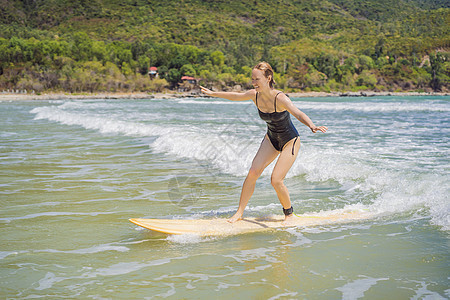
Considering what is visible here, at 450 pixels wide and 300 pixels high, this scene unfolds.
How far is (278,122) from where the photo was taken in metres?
5.08

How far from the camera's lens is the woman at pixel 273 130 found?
498 centimetres

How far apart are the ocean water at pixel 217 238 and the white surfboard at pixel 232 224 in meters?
0.11

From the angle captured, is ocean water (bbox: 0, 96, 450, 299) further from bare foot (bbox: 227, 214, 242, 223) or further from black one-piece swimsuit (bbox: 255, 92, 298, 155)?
black one-piece swimsuit (bbox: 255, 92, 298, 155)

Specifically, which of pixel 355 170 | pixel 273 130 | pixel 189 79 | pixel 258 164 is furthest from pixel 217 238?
pixel 189 79

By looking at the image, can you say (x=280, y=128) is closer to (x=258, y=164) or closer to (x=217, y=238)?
(x=258, y=164)

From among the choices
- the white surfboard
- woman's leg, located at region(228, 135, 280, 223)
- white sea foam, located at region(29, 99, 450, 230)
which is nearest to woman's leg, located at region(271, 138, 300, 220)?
woman's leg, located at region(228, 135, 280, 223)

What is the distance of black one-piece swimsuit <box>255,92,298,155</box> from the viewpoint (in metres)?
5.07

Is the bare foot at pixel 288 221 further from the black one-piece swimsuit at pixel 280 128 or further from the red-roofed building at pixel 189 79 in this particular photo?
the red-roofed building at pixel 189 79

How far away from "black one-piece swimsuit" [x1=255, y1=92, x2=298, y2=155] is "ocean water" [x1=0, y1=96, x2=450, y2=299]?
1082 millimetres

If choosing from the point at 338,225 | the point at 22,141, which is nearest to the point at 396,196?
the point at 338,225

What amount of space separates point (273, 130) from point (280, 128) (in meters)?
0.10

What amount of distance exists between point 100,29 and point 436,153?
202 m

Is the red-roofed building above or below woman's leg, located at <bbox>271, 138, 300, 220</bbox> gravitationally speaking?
above

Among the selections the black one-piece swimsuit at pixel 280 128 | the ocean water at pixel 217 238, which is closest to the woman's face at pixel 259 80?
the black one-piece swimsuit at pixel 280 128
